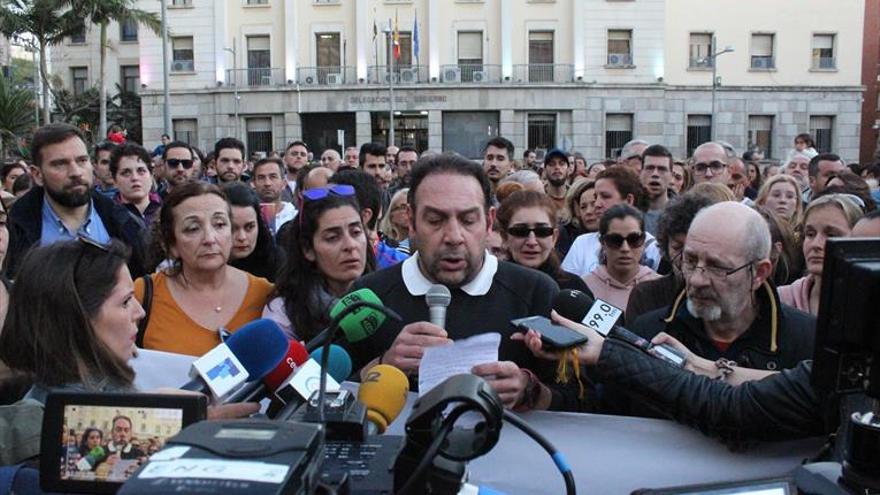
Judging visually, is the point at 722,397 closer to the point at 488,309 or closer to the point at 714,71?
the point at 488,309

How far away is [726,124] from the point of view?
3666 centimetres

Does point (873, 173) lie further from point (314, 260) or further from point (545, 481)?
point (545, 481)

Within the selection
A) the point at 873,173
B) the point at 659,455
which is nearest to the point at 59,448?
the point at 659,455

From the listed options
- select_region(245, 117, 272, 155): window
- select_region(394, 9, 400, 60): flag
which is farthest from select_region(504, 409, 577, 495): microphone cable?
select_region(245, 117, 272, 155): window

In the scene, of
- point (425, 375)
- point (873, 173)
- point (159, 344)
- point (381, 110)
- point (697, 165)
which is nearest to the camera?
point (425, 375)

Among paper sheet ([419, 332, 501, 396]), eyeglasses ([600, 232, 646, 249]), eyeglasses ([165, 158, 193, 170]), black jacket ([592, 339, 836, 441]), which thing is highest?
eyeglasses ([165, 158, 193, 170])

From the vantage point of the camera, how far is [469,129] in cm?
3541

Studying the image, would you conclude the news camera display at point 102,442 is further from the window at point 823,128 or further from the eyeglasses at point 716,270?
A: the window at point 823,128

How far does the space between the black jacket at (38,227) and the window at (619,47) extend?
107ft

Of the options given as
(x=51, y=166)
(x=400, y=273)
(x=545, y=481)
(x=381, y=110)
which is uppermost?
(x=381, y=110)

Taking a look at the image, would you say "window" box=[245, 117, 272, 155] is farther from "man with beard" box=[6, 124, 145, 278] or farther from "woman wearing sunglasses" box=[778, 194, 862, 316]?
"woman wearing sunglasses" box=[778, 194, 862, 316]

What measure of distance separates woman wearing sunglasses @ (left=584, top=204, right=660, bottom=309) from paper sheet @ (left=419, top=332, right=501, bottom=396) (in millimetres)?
2487

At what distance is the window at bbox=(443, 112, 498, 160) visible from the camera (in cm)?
3538

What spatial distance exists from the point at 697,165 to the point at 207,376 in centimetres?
634
